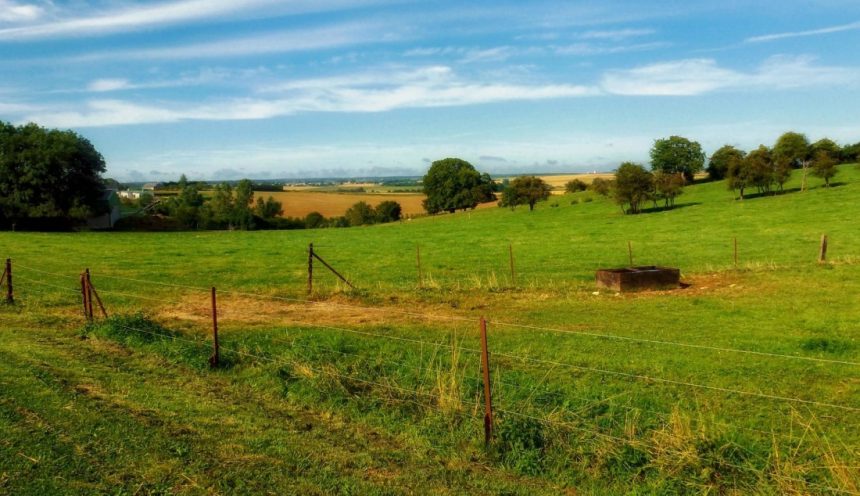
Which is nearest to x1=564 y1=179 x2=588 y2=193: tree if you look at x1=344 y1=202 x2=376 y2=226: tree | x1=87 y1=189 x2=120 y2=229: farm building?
x1=344 y1=202 x2=376 y2=226: tree

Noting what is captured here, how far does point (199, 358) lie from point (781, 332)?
12182mm

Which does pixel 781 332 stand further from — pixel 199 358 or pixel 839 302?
pixel 199 358

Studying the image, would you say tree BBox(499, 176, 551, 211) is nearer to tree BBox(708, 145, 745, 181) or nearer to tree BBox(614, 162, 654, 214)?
tree BBox(614, 162, 654, 214)

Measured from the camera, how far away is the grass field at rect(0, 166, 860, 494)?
6566 millimetres

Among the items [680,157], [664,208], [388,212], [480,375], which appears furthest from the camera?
[388,212]

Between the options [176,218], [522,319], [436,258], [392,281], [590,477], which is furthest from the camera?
[176,218]

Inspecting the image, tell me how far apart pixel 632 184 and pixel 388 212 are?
52.0 metres

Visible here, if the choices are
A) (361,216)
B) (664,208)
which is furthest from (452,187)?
(664,208)

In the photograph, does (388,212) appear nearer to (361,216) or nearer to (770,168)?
(361,216)

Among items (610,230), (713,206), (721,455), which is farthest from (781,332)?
(713,206)

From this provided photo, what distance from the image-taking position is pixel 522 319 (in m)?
16.0

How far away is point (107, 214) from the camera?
74.1m

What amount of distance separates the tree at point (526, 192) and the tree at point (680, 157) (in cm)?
2490

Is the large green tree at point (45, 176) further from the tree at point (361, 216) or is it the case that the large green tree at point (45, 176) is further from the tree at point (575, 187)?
the tree at point (575, 187)
